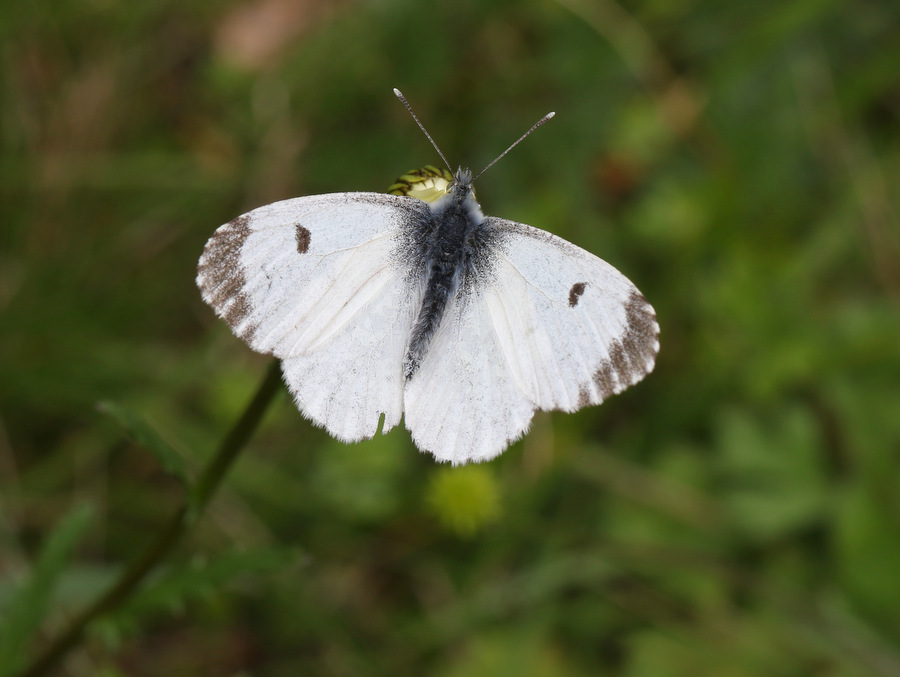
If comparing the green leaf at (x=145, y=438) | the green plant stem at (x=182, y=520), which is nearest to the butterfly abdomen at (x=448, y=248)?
the green plant stem at (x=182, y=520)

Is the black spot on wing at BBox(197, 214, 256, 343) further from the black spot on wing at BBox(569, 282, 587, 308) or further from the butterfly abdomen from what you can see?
the black spot on wing at BBox(569, 282, 587, 308)

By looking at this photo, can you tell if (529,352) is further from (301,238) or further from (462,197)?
(301,238)

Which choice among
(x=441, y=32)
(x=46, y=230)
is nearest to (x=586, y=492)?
(x=441, y=32)

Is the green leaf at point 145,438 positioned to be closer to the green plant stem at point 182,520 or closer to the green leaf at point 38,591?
the green plant stem at point 182,520

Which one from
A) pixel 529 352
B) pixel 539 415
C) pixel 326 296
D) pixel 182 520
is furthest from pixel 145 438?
pixel 539 415

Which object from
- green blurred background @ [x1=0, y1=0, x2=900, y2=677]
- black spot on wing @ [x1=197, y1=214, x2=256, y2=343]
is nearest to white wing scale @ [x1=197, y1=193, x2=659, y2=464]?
black spot on wing @ [x1=197, y1=214, x2=256, y2=343]

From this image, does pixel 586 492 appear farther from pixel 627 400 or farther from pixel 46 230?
pixel 46 230
